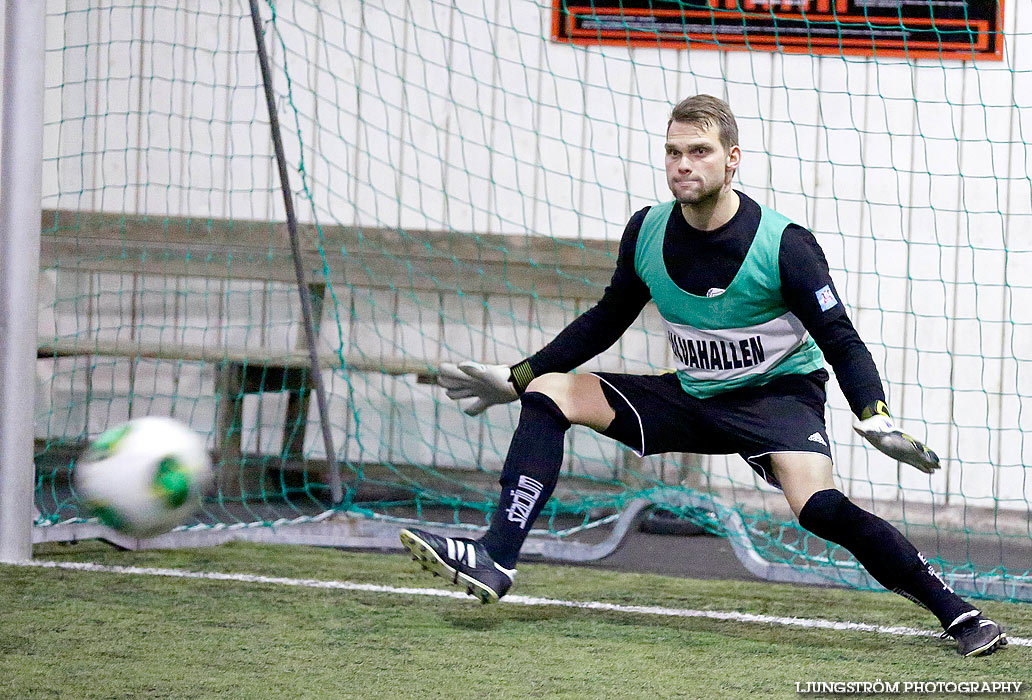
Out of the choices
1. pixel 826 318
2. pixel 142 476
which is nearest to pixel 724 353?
pixel 826 318

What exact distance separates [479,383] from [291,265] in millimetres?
2490

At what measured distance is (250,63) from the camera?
5707 millimetres

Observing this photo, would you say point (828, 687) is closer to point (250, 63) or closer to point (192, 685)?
point (192, 685)

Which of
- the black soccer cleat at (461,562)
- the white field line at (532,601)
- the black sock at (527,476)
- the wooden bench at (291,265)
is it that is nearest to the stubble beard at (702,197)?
the black sock at (527,476)

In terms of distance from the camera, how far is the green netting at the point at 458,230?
517cm

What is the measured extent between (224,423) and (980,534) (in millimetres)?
3324

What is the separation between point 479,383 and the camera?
3.31m

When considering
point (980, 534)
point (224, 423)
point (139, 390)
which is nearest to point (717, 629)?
point (980, 534)

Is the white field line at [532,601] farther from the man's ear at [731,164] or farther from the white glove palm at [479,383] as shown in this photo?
the man's ear at [731,164]

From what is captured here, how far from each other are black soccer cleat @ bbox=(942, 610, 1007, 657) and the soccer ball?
1827 millimetres

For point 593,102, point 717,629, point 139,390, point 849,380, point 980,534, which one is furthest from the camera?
point 139,390

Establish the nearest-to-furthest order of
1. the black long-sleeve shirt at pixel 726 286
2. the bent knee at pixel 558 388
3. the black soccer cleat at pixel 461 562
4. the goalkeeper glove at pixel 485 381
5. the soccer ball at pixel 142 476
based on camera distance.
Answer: the soccer ball at pixel 142 476
the black soccer cleat at pixel 461 562
the black long-sleeve shirt at pixel 726 286
the bent knee at pixel 558 388
the goalkeeper glove at pixel 485 381

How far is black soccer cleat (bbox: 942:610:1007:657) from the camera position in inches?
110

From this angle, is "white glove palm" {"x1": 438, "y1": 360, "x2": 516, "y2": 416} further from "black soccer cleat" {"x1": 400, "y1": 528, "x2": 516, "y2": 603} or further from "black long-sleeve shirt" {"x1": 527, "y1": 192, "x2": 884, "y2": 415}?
"black soccer cleat" {"x1": 400, "y1": 528, "x2": 516, "y2": 603}
